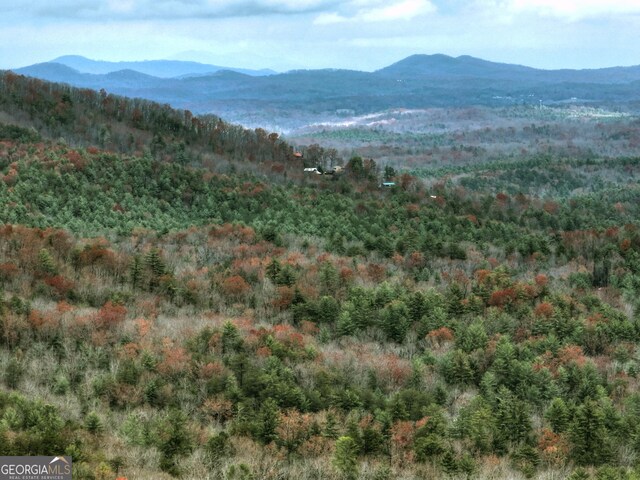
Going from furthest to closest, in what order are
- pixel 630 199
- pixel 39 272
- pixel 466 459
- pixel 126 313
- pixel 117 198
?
pixel 630 199, pixel 117 198, pixel 39 272, pixel 126 313, pixel 466 459

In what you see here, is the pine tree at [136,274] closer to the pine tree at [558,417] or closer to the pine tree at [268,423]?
the pine tree at [268,423]

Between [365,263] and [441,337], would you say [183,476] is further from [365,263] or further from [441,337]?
[365,263]

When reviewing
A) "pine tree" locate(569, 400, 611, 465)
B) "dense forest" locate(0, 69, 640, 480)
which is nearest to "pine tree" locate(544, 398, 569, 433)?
"dense forest" locate(0, 69, 640, 480)

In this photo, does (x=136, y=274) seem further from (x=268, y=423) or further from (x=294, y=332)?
(x=268, y=423)

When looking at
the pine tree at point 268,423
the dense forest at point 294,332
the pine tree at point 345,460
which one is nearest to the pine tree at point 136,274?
the dense forest at point 294,332

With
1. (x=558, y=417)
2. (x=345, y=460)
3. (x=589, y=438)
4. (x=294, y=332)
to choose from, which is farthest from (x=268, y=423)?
(x=294, y=332)

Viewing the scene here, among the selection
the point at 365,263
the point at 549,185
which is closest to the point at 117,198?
the point at 365,263

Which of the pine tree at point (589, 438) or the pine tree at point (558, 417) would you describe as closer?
the pine tree at point (589, 438)

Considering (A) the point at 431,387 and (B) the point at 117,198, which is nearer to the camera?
(A) the point at 431,387
